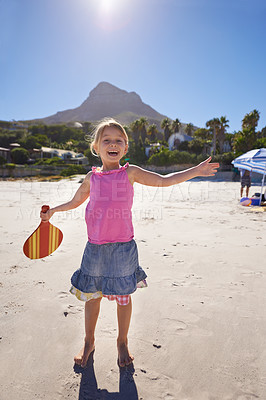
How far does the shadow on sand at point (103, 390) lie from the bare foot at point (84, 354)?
31 mm

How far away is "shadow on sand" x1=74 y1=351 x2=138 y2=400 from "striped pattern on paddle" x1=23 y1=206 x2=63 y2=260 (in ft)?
2.98

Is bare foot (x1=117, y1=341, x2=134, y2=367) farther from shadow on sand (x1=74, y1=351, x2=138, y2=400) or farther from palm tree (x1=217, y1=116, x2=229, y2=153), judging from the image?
palm tree (x1=217, y1=116, x2=229, y2=153)

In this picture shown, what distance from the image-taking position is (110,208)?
164 centimetres

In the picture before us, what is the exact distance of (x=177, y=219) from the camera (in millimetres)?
6449

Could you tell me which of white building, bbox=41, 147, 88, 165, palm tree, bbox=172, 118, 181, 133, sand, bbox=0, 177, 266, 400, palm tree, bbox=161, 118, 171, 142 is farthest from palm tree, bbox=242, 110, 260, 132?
sand, bbox=0, 177, 266, 400

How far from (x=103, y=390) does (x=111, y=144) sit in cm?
161

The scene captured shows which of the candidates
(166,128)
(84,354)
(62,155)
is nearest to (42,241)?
(84,354)

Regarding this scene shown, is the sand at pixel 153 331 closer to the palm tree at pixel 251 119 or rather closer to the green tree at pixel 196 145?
the palm tree at pixel 251 119

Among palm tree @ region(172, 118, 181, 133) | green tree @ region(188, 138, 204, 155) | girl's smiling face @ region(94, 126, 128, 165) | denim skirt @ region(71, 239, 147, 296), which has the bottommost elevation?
denim skirt @ region(71, 239, 147, 296)

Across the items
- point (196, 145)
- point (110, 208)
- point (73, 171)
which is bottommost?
point (110, 208)

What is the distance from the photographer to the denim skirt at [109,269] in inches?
63.3

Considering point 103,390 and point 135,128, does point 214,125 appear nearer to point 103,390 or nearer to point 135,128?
point 135,128

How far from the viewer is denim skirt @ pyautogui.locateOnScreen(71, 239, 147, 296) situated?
1608 mm

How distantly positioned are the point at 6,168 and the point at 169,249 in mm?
34774
